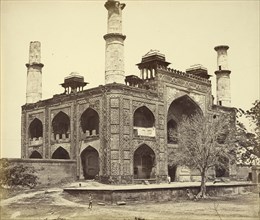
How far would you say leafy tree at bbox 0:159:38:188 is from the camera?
22.4 meters

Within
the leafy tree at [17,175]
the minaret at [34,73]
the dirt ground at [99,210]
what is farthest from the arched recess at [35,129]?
Answer: the dirt ground at [99,210]

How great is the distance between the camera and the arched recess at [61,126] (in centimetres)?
3049

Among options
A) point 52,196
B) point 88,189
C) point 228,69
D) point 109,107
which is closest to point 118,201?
point 88,189

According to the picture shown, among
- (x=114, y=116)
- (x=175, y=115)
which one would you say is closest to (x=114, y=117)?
(x=114, y=116)

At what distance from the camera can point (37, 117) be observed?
31906mm

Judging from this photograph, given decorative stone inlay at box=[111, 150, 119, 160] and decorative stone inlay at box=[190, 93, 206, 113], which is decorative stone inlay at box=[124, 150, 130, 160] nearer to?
decorative stone inlay at box=[111, 150, 119, 160]

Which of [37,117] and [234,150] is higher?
[37,117]

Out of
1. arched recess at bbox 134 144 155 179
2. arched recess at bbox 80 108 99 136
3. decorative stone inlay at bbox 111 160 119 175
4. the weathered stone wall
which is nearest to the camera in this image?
the weathered stone wall

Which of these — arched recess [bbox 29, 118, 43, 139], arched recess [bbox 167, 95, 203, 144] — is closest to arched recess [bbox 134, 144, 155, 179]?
arched recess [bbox 167, 95, 203, 144]

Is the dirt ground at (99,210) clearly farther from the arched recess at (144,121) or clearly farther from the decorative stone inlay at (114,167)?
the arched recess at (144,121)

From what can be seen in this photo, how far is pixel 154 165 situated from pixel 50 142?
305 inches

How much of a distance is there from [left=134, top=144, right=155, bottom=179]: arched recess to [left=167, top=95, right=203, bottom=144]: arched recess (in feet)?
9.99

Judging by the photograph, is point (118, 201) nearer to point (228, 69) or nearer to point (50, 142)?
point (50, 142)

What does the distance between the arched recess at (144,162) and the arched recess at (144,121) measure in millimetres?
936
